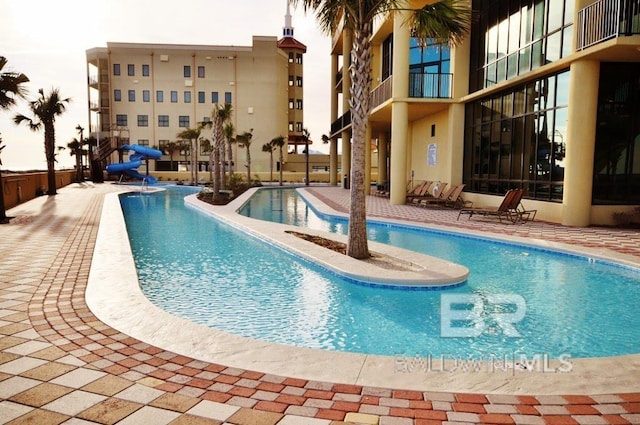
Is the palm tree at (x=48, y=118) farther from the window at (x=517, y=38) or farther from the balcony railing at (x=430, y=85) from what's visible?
the window at (x=517, y=38)

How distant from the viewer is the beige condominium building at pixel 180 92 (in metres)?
50.2

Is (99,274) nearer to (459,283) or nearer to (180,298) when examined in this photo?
(180,298)

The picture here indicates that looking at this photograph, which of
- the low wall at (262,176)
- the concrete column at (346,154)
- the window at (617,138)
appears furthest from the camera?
the low wall at (262,176)

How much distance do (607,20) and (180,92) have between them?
4664 centimetres

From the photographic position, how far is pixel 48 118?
24.7 metres

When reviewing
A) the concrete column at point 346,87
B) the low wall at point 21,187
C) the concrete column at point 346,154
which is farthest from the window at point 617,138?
the concrete column at point 346,154

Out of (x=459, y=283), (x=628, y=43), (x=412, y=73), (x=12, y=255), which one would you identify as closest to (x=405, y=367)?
(x=459, y=283)

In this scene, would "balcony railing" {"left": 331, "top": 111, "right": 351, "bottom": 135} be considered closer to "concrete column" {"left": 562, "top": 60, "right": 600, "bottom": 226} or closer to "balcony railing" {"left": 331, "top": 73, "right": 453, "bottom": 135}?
"balcony railing" {"left": 331, "top": 73, "right": 453, "bottom": 135}

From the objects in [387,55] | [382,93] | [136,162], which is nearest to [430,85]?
[382,93]

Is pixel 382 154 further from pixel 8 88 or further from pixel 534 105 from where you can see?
pixel 8 88

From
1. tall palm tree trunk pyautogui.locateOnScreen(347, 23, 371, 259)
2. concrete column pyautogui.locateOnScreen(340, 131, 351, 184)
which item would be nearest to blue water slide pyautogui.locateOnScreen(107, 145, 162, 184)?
concrete column pyautogui.locateOnScreen(340, 131, 351, 184)

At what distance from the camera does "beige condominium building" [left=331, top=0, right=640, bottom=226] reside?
480 inches

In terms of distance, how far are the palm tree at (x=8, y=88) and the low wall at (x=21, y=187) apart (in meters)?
3.62

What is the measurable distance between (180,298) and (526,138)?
1249 centimetres
